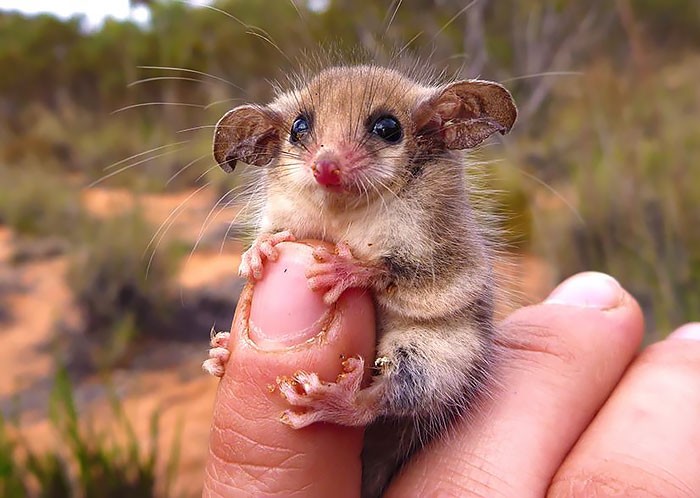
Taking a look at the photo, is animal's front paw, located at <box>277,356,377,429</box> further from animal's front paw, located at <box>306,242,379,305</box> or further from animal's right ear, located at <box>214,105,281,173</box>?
animal's right ear, located at <box>214,105,281,173</box>

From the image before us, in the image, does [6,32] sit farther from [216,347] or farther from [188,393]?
[216,347]

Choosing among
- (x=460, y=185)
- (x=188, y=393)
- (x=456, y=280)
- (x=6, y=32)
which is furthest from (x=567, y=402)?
(x=6, y=32)

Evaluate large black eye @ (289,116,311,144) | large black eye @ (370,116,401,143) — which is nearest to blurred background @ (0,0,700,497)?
large black eye @ (289,116,311,144)

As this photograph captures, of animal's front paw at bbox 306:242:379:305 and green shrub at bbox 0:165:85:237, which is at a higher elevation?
animal's front paw at bbox 306:242:379:305

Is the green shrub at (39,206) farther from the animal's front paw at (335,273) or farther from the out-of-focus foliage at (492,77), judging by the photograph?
the animal's front paw at (335,273)

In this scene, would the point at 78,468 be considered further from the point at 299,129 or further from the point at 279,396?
the point at 299,129

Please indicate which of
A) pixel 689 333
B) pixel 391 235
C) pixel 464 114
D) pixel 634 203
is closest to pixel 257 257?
pixel 391 235

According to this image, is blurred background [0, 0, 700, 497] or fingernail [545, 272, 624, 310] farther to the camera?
blurred background [0, 0, 700, 497]
